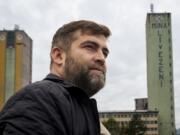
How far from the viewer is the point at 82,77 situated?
7.43 ft

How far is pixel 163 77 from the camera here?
115250 mm

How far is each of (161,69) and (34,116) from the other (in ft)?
382

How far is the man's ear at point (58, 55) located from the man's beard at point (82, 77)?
0.04 metres

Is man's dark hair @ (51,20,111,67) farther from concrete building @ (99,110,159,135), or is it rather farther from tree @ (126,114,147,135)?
concrete building @ (99,110,159,135)

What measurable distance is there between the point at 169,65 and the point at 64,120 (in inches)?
4660

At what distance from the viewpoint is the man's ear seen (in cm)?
234

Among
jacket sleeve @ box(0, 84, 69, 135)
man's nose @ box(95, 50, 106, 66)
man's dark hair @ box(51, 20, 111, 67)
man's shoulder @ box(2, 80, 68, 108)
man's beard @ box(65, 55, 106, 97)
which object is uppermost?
man's dark hair @ box(51, 20, 111, 67)

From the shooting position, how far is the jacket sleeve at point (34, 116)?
178cm

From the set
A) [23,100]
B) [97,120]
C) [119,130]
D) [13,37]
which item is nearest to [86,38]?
[97,120]

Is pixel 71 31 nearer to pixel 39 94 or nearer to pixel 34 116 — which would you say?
pixel 39 94

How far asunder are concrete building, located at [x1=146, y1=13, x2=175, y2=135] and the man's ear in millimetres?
111011

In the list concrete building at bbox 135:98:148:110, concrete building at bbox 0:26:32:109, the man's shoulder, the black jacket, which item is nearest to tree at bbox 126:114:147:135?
concrete building at bbox 0:26:32:109

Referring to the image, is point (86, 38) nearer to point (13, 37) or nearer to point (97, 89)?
point (97, 89)

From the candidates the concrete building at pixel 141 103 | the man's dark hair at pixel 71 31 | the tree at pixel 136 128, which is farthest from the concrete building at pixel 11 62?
the man's dark hair at pixel 71 31
